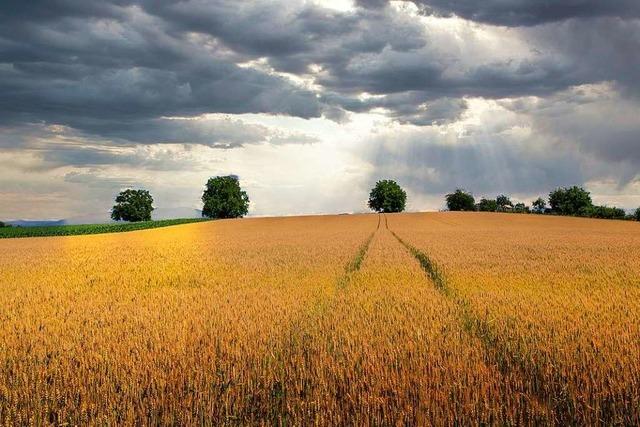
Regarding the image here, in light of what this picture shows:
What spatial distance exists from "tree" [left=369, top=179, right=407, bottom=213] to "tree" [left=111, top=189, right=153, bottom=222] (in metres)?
61.0

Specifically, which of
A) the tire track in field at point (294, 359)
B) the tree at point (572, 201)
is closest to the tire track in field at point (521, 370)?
the tire track in field at point (294, 359)

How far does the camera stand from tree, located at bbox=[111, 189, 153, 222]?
138875 millimetres

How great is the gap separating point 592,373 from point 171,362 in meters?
5.23

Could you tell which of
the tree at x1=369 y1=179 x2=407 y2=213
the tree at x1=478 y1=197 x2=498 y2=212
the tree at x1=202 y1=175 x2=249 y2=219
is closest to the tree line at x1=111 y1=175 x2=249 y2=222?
the tree at x1=202 y1=175 x2=249 y2=219

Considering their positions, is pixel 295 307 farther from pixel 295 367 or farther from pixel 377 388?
pixel 377 388

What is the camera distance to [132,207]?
139 meters

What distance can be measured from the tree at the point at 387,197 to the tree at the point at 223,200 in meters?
40.9

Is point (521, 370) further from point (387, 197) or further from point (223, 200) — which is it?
point (387, 197)

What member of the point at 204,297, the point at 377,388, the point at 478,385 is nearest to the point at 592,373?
the point at 478,385

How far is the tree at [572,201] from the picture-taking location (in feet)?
556

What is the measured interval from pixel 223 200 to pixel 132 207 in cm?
2684

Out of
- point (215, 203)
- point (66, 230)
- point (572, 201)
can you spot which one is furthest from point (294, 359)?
point (572, 201)

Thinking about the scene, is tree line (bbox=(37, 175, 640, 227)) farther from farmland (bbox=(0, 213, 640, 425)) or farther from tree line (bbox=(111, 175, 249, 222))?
farmland (bbox=(0, 213, 640, 425))

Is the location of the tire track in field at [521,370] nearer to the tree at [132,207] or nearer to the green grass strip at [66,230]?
the green grass strip at [66,230]
